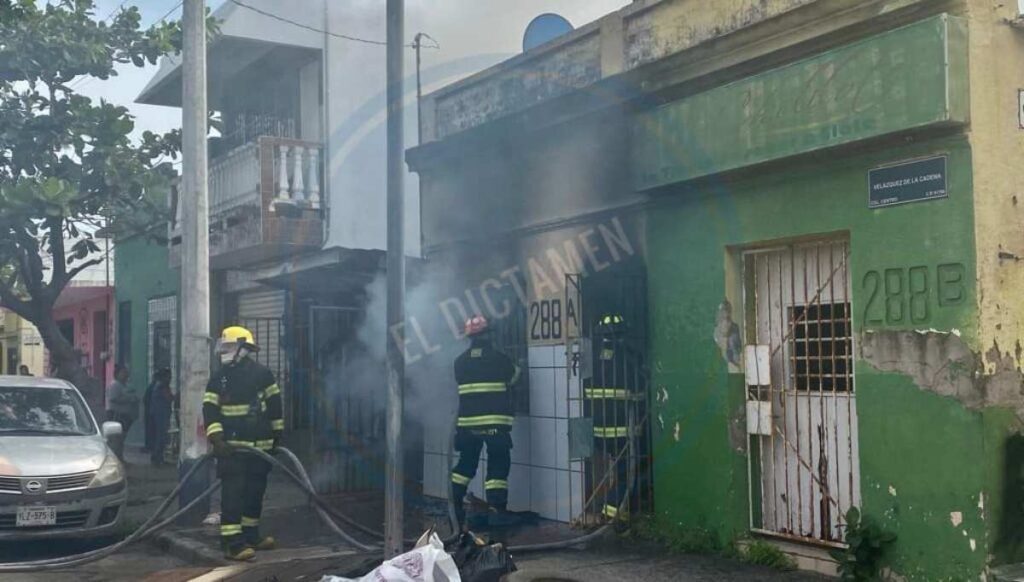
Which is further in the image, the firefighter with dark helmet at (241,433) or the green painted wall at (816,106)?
the firefighter with dark helmet at (241,433)

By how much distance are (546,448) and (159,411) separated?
8.55m

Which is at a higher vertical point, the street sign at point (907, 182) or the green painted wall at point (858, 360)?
the street sign at point (907, 182)

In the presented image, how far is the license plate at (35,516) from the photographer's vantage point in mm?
8227

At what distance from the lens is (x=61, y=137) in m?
11.9

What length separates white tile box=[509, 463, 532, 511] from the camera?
30.0 ft

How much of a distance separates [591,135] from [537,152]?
774 millimetres

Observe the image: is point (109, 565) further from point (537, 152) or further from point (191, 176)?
point (537, 152)

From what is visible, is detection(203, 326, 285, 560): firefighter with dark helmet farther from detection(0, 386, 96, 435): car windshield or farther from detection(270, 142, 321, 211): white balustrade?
detection(270, 142, 321, 211): white balustrade

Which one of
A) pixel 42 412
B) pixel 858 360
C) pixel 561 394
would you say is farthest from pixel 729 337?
pixel 42 412

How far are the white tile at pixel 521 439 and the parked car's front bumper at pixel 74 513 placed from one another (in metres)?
3.45

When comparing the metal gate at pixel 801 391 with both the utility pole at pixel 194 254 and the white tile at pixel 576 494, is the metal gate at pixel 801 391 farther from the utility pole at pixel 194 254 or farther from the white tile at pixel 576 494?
the utility pole at pixel 194 254

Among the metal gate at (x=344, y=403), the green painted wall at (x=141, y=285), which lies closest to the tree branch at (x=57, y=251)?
the metal gate at (x=344, y=403)

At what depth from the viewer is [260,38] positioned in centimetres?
1341

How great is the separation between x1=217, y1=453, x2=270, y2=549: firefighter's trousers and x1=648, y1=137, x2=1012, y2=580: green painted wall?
3.07m
